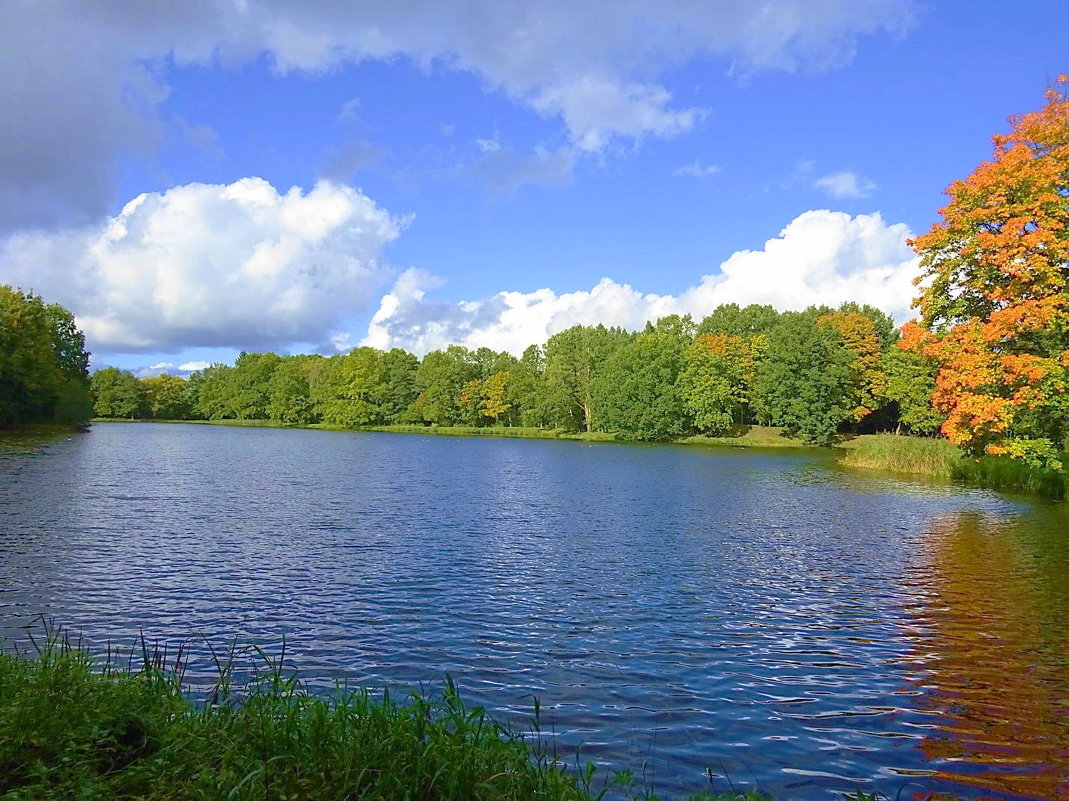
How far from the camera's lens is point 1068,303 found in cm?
2986

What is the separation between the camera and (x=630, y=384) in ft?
352

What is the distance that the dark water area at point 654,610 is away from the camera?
9500mm

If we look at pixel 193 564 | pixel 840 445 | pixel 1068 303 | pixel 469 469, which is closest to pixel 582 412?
pixel 840 445

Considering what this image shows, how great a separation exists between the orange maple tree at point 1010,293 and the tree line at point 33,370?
270 feet

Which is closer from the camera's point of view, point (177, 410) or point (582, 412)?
point (582, 412)

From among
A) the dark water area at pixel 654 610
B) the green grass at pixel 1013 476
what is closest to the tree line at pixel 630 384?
the green grass at pixel 1013 476

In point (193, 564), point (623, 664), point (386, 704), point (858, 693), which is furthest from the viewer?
point (193, 564)

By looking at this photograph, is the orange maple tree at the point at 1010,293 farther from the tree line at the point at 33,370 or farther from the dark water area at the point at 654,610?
the tree line at the point at 33,370

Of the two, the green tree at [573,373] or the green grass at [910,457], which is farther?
the green tree at [573,373]

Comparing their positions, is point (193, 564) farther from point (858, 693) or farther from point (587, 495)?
point (587, 495)

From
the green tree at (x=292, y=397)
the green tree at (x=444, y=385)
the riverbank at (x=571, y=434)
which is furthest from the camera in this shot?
the green tree at (x=292, y=397)

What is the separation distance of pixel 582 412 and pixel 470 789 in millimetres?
119799

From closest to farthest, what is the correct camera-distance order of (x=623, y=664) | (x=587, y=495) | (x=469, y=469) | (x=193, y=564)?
(x=623, y=664), (x=193, y=564), (x=587, y=495), (x=469, y=469)

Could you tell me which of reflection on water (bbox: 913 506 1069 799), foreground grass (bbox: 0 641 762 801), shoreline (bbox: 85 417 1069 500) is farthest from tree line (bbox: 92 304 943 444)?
foreground grass (bbox: 0 641 762 801)
